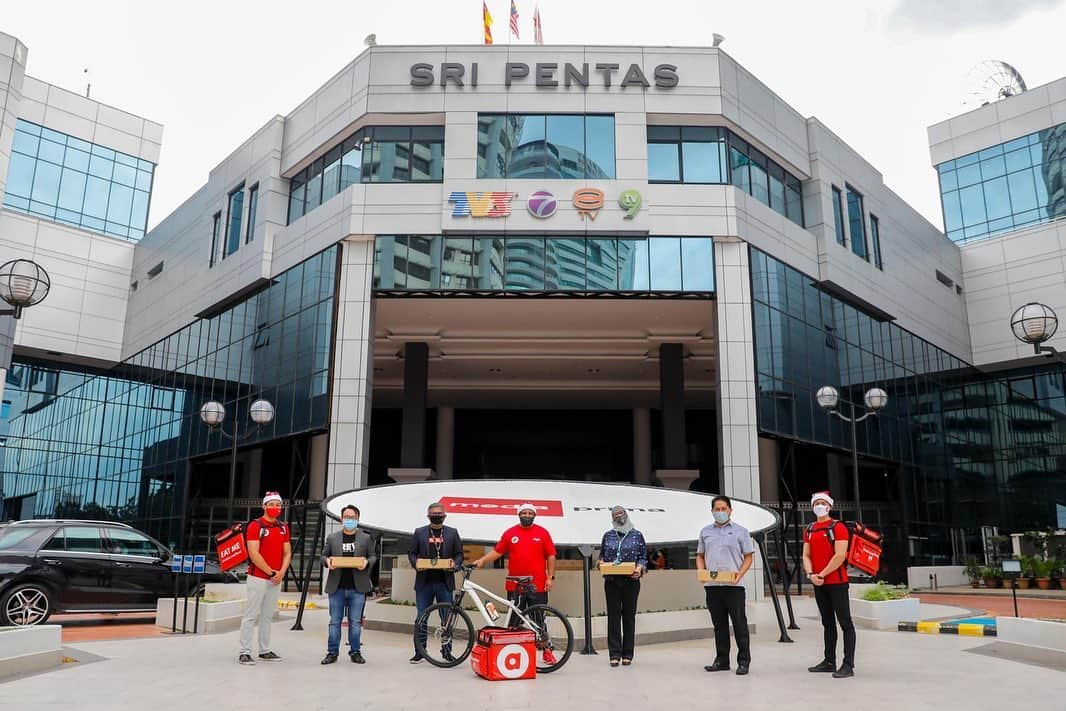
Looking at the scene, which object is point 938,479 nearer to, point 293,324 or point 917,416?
point 917,416

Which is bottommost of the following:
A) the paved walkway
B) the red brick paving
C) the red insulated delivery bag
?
the red brick paving

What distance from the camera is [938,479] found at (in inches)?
1405

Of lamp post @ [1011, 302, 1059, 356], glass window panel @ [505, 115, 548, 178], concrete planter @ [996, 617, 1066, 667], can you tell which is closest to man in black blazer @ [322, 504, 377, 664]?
concrete planter @ [996, 617, 1066, 667]

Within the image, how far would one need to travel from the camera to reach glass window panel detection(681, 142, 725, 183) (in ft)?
85.5

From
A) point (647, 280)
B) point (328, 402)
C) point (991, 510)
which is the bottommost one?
point (991, 510)

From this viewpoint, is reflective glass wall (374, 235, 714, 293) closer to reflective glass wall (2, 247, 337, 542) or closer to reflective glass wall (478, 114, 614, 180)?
reflective glass wall (478, 114, 614, 180)

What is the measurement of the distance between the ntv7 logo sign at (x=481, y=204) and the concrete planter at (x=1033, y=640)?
59.3ft

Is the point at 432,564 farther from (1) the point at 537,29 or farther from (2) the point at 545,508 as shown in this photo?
(1) the point at 537,29

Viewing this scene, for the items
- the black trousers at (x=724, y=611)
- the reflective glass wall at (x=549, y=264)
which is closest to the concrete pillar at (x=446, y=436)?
the reflective glass wall at (x=549, y=264)

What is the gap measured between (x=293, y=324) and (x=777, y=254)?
635 inches

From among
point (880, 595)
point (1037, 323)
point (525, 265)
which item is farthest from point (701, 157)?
point (1037, 323)

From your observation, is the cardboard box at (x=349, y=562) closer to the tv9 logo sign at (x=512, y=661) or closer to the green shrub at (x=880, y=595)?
the tv9 logo sign at (x=512, y=661)

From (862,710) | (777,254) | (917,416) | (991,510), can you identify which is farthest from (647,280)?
(991,510)

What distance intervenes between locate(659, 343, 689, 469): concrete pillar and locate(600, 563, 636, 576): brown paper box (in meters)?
19.9
